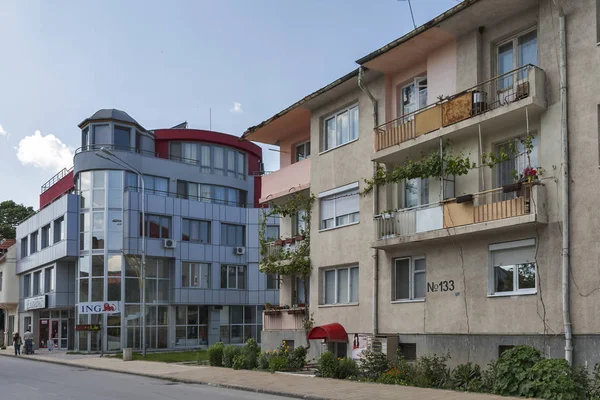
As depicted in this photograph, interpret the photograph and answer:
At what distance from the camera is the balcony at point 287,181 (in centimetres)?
2661

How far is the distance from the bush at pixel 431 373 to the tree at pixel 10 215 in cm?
6574

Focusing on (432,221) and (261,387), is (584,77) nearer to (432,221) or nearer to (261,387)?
(432,221)

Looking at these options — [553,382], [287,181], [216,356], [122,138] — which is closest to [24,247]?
[122,138]

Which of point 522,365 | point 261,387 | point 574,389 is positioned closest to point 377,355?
point 261,387

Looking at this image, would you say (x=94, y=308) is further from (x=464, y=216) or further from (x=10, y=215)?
(x=10, y=215)

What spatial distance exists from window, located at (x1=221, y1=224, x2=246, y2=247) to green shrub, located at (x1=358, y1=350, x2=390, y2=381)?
1159 inches

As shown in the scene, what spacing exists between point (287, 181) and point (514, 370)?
14133 mm

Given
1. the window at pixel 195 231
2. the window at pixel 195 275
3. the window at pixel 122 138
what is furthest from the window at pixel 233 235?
the window at pixel 122 138

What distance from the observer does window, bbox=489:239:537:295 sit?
17234mm

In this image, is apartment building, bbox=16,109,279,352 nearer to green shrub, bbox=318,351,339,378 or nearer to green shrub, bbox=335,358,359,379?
green shrub, bbox=318,351,339,378

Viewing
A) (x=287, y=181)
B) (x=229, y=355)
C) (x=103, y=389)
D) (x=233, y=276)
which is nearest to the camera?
(x=103, y=389)

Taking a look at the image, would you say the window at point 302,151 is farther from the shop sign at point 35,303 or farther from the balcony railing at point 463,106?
the shop sign at point 35,303

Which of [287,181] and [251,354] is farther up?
[287,181]

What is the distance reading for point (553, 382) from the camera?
1446 centimetres
